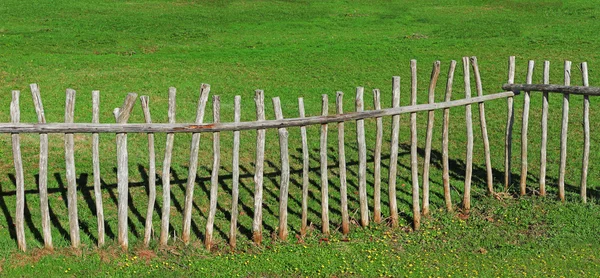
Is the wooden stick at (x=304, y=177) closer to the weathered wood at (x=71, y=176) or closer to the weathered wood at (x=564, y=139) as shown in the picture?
the weathered wood at (x=71, y=176)

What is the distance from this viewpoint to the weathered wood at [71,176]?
26.6 ft

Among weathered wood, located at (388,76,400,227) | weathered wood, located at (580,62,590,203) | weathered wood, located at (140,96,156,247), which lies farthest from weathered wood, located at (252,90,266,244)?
weathered wood, located at (580,62,590,203)

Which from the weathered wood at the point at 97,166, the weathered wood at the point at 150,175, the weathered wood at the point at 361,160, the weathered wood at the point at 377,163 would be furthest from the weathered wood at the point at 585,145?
the weathered wood at the point at 97,166

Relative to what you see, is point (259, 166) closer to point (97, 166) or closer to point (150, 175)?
point (150, 175)

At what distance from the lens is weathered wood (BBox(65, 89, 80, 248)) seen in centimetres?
812

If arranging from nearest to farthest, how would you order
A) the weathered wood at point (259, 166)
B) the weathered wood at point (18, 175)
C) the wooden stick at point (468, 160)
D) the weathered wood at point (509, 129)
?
1. the weathered wood at point (18, 175)
2. the weathered wood at point (259, 166)
3. the wooden stick at point (468, 160)
4. the weathered wood at point (509, 129)

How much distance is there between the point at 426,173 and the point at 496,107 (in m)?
6.32

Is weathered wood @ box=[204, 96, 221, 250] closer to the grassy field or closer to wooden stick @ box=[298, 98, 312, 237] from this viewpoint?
the grassy field

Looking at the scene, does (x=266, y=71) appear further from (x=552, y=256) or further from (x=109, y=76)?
(x=552, y=256)

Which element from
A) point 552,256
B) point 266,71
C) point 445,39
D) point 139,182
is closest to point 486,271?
point 552,256

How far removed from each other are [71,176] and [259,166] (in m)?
2.05

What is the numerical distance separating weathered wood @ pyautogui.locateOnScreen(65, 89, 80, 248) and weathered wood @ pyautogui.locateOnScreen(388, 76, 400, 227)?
3.69 m

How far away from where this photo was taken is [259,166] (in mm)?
8641

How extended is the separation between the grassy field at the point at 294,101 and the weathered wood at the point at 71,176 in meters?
0.27
